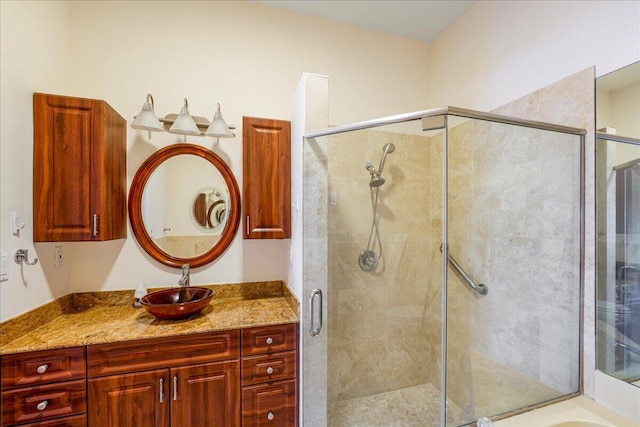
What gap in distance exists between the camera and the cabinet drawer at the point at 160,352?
1.54 meters

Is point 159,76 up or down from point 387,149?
up

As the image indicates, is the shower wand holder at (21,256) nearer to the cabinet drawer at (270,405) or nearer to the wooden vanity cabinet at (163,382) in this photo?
the wooden vanity cabinet at (163,382)

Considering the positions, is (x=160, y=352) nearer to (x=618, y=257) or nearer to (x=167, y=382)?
(x=167, y=382)

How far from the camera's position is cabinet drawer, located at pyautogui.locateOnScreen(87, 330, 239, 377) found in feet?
5.05

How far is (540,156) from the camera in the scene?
1703 mm

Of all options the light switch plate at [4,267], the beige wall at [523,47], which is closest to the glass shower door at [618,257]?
the beige wall at [523,47]

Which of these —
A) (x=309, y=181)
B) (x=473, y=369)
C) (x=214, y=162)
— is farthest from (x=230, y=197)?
(x=473, y=369)

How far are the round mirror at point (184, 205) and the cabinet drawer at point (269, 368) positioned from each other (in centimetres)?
86

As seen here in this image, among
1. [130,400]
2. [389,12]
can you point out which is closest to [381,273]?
[130,400]

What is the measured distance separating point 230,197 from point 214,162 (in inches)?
11.7

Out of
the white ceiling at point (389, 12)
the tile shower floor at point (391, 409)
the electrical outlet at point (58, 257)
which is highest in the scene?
the white ceiling at point (389, 12)

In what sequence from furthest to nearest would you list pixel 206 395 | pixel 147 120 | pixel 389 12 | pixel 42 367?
pixel 389 12
pixel 147 120
pixel 206 395
pixel 42 367

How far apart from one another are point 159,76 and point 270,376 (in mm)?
2272

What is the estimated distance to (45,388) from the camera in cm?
146
